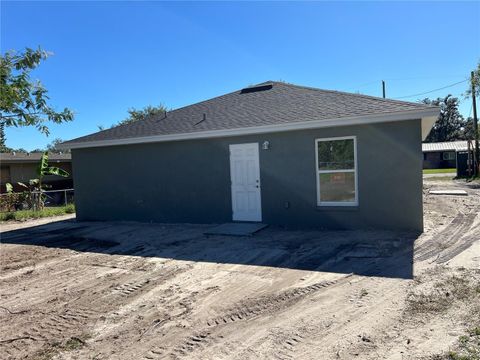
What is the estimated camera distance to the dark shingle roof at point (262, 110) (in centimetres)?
902

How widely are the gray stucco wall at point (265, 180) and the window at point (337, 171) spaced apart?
163 mm

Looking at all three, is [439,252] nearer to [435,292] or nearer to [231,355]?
[435,292]

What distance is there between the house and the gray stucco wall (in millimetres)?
25

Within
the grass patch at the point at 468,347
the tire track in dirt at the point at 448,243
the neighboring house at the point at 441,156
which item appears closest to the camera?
the grass patch at the point at 468,347

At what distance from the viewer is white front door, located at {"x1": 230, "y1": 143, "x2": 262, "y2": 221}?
10.2 metres

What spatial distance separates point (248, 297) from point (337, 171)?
5.09 meters

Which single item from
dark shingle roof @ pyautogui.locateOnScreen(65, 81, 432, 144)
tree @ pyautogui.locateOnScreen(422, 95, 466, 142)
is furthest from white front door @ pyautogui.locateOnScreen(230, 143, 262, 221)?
tree @ pyautogui.locateOnScreen(422, 95, 466, 142)

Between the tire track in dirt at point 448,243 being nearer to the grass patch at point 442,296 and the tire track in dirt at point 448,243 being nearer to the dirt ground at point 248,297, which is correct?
the dirt ground at point 248,297

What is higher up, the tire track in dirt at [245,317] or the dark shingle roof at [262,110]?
the dark shingle roof at [262,110]

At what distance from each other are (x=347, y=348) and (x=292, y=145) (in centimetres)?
658

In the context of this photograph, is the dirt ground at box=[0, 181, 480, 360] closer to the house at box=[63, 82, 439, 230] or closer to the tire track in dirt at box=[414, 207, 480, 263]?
the tire track in dirt at box=[414, 207, 480, 263]

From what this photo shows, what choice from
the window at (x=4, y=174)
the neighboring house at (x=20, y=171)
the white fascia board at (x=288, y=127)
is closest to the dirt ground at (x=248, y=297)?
the white fascia board at (x=288, y=127)

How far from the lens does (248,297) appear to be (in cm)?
502

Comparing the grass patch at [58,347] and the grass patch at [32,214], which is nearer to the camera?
the grass patch at [58,347]
